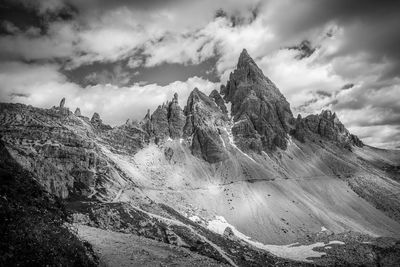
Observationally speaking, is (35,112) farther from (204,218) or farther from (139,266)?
(139,266)

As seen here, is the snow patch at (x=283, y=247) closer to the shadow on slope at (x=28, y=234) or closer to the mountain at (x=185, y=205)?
the mountain at (x=185, y=205)

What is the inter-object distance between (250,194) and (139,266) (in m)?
136

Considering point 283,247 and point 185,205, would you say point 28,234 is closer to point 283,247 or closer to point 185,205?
point 283,247

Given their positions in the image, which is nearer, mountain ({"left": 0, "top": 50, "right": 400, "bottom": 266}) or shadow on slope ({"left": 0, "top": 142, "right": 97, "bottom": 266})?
shadow on slope ({"left": 0, "top": 142, "right": 97, "bottom": 266})

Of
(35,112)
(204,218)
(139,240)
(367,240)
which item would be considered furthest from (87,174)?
(367,240)

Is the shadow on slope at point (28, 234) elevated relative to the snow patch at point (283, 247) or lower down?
elevated

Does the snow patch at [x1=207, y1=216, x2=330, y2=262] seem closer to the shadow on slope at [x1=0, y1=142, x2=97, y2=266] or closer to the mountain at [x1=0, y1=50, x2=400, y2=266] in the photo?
the mountain at [x1=0, y1=50, x2=400, y2=266]

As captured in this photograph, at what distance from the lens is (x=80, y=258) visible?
90.8ft

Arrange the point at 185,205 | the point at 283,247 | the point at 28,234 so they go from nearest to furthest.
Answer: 1. the point at 28,234
2. the point at 283,247
3. the point at 185,205

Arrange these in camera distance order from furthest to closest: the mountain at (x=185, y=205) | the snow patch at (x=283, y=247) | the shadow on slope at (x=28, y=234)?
the snow patch at (x=283, y=247) → the mountain at (x=185, y=205) → the shadow on slope at (x=28, y=234)

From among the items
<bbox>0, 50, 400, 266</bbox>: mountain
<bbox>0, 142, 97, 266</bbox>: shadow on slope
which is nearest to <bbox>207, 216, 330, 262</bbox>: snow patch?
<bbox>0, 50, 400, 266</bbox>: mountain

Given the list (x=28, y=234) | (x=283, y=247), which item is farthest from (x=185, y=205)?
(x=28, y=234)

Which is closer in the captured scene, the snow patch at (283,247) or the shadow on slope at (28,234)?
the shadow on slope at (28,234)

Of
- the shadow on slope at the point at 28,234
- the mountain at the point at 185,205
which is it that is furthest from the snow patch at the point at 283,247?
the shadow on slope at the point at 28,234
